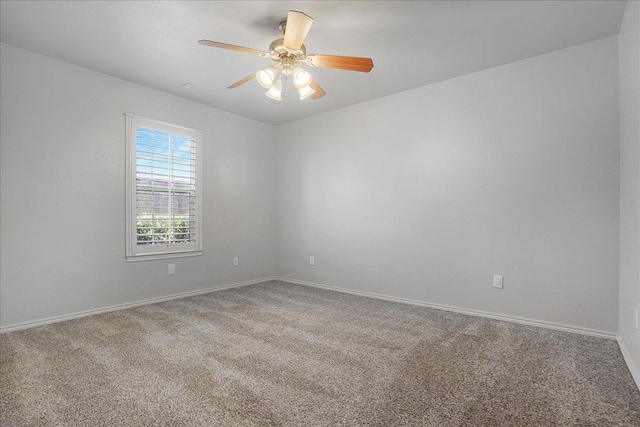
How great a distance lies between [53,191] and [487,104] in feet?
14.4

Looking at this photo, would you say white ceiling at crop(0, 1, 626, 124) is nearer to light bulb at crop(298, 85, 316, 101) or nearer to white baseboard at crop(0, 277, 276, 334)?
light bulb at crop(298, 85, 316, 101)

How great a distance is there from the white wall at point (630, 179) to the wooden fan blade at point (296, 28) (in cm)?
207

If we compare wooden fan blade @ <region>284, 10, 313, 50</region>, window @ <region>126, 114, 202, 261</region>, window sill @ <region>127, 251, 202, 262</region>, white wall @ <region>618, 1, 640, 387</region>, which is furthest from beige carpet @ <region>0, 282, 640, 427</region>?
wooden fan blade @ <region>284, 10, 313, 50</region>

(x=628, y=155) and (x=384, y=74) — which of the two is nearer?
(x=628, y=155)

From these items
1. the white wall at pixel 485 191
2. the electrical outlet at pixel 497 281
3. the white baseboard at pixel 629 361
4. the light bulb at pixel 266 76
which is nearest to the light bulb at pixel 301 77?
the light bulb at pixel 266 76

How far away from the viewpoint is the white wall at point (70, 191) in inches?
112

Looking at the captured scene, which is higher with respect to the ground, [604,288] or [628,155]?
[628,155]

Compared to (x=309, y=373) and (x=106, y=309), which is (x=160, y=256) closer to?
(x=106, y=309)

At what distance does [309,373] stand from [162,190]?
2895 mm

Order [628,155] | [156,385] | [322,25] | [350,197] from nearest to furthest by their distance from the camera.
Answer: [156,385] < [628,155] < [322,25] < [350,197]

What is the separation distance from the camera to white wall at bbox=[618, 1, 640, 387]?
2.03 m

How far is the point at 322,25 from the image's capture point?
8.21 feet

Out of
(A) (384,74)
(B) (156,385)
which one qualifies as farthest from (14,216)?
(A) (384,74)

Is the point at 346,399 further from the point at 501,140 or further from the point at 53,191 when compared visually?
the point at 53,191
